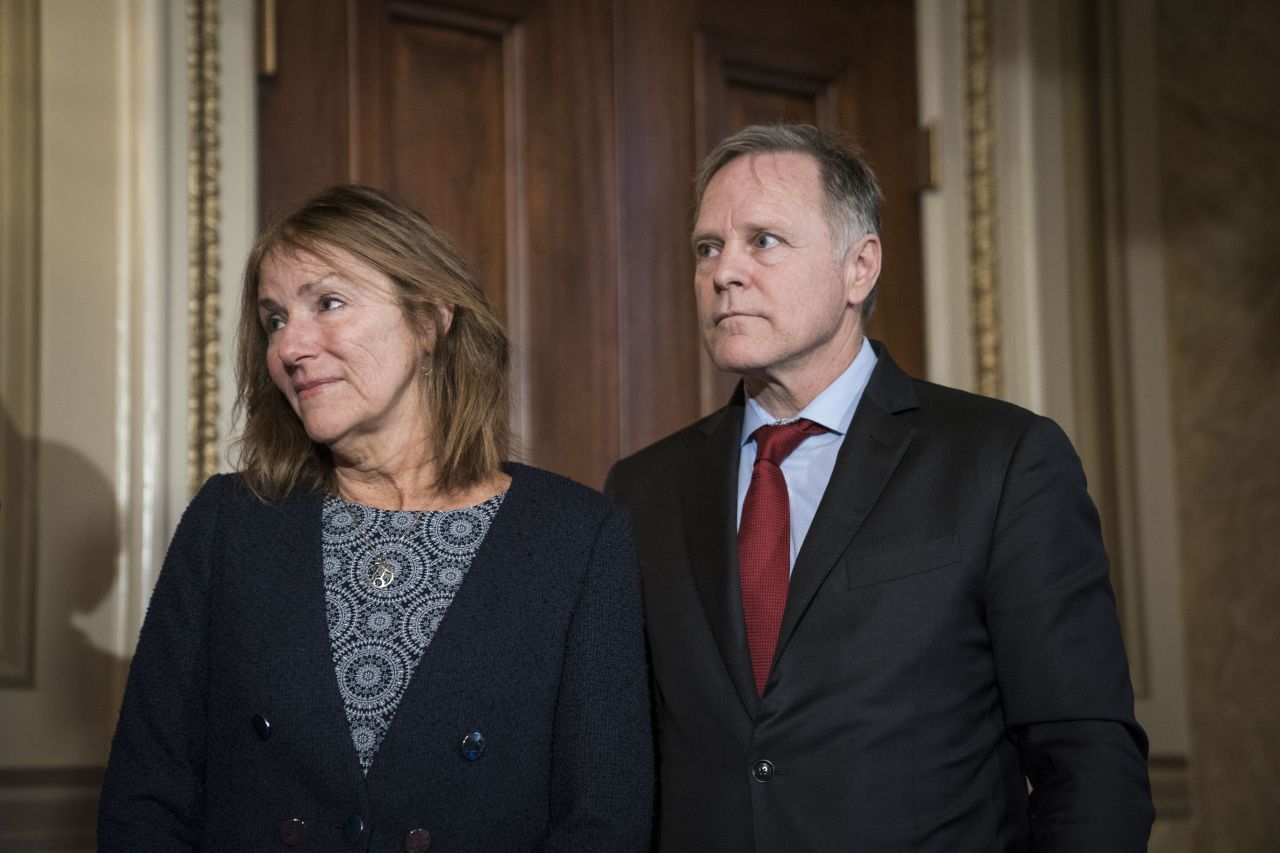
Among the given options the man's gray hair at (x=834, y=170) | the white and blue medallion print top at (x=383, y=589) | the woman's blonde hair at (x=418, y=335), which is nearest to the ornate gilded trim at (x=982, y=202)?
the man's gray hair at (x=834, y=170)

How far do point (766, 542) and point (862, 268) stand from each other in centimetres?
46

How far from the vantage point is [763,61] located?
3.04m

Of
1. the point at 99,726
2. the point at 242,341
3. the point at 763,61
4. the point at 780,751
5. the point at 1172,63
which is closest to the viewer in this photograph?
the point at 780,751

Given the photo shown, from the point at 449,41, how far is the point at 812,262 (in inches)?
40.6

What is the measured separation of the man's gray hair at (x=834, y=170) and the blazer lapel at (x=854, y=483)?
0.65ft

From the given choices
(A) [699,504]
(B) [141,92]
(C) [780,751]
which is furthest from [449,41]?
(C) [780,751]

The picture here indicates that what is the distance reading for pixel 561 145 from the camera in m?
2.80

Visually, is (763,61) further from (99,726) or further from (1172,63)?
(99,726)

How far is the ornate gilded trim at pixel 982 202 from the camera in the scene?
124 inches

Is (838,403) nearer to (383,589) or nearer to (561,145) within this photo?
(383,589)

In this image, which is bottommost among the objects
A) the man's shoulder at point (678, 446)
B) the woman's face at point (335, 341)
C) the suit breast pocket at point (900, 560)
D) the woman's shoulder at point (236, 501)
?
the suit breast pocket at point (900, 560)

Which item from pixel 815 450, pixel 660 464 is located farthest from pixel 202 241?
pixel 815 450

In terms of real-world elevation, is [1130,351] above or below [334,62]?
below

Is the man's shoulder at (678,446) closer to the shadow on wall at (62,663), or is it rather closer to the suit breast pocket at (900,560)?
the suit breast pocket at (900,560)
